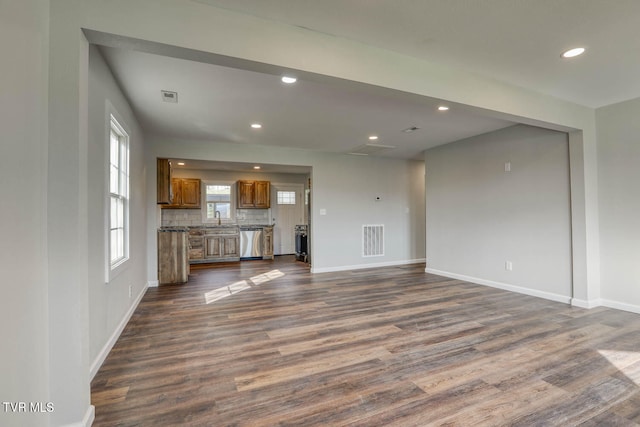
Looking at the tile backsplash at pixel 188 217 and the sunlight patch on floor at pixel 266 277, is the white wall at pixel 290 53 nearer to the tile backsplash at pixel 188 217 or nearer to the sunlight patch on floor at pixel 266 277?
the sunlight patch on floor at pixel 266 277

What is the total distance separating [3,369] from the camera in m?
1.21

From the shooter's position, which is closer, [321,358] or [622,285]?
[321,358]

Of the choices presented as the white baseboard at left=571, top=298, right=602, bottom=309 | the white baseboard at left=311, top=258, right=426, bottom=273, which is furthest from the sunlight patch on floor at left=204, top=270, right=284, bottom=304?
the white baseboard at left=571, top=298, right=602, bottom=309

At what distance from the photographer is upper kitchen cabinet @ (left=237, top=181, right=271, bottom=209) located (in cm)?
815

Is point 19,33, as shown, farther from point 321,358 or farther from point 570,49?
point 570,49

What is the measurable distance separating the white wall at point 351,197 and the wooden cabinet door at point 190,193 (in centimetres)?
282

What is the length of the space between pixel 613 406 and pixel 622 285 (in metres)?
2.60

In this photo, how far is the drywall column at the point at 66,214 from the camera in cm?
152

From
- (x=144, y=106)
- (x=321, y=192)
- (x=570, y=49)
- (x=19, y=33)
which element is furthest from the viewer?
(x=321, y=192)

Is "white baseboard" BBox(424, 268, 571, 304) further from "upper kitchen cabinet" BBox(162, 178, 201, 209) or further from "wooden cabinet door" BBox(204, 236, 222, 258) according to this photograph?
"upper kitchen cabinet" BBox(162, 178, 201, 209)

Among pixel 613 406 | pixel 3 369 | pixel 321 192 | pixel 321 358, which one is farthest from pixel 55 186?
pixel 321 192

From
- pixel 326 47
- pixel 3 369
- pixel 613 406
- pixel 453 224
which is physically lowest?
pixel 613 406

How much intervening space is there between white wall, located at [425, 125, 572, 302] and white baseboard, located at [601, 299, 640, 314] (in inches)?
15.1

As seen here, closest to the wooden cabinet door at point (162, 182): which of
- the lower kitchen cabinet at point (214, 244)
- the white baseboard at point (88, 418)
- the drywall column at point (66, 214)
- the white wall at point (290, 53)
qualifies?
the lower kitchen cabinet at point (214, 244)
